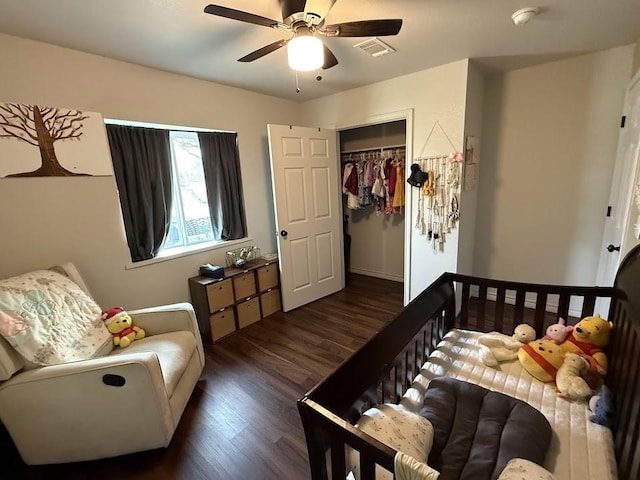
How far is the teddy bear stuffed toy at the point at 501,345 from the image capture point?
4.90 ft

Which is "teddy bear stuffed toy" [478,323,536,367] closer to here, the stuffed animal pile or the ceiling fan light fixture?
the stuffed animal pile

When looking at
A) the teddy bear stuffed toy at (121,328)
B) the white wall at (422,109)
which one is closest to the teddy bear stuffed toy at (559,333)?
the white wall at (422,109)

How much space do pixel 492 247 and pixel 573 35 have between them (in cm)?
179

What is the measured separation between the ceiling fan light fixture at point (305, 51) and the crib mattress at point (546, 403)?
1.69 metres

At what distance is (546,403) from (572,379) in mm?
153

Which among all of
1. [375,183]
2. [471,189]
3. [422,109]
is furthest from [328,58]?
[375,183]

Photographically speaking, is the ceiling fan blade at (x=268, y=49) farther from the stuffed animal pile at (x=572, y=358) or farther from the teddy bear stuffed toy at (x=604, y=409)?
the teddy bear stuffed toy at (x=604, y=409)

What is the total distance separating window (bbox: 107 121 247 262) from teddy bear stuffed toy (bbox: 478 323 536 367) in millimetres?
2410

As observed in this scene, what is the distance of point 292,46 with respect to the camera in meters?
1.46

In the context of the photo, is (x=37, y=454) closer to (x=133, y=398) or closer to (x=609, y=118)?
(x=133, y=398)

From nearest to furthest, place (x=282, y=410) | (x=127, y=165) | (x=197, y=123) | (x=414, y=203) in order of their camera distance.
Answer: (x=282, y=410) < (x=127, y=165) < (x=197, y=123) < (x=414, y=203)

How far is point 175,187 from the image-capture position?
2645 millimetres

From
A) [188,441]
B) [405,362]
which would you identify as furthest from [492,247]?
[188,441]

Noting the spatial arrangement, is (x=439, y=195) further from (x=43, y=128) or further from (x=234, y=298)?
(x=43, y=128)
